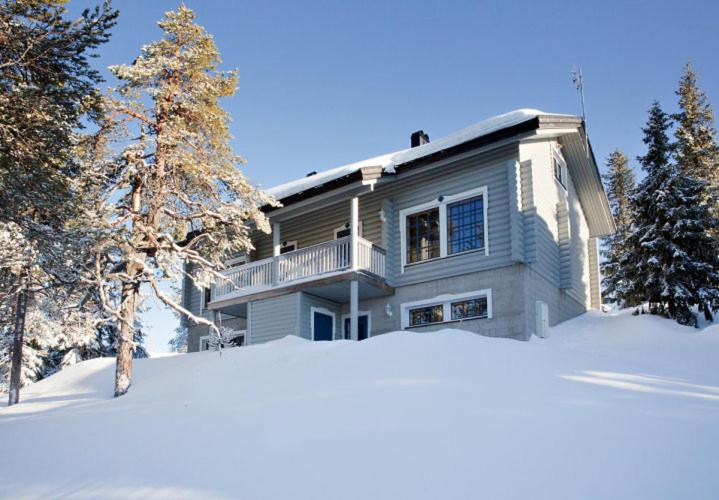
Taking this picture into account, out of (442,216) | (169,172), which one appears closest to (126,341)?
(169,172)

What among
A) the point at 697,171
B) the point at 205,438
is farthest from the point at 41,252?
the point at 697,171

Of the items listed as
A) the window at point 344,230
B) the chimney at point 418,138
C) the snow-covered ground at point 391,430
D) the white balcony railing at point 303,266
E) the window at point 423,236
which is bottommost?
the snow-covered ground at point 391,430

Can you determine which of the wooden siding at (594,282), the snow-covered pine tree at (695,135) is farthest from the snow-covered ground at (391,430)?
the snow-covered pine tree at (695,135)

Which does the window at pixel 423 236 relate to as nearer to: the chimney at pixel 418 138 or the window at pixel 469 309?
the window at pixel 469 309

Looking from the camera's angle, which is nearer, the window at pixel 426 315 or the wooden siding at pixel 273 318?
the window at pixel 426 315

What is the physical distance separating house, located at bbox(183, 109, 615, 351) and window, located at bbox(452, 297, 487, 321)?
3cm

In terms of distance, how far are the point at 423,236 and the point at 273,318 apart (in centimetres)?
512

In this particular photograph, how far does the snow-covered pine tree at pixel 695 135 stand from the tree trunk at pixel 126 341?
70.4 ft

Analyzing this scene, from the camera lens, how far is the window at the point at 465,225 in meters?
15.6

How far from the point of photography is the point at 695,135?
26.9 m

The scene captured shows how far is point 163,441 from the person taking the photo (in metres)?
7.58

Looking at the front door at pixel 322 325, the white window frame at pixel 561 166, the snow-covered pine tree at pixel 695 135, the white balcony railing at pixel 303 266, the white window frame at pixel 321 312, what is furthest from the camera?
the snow-covered pine tree at pixel 695 135

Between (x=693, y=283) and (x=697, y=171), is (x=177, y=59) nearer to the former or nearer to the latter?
(x=693, y=283)

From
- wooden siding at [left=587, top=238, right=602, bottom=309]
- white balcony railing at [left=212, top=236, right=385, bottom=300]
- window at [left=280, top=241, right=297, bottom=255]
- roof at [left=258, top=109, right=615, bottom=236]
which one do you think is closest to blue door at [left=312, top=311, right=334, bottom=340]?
white balcony railing at [left=212, top=236, right=385, bottom=300]
